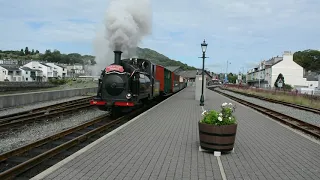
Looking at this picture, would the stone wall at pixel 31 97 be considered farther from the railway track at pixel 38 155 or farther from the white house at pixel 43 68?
the white house at pixel 43 68

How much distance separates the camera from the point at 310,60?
113000 mm

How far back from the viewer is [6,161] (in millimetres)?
6875

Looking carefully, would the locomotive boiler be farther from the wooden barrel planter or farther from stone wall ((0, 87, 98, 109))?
the wooden barrel planter

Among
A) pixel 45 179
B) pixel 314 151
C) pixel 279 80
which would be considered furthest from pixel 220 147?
pixel 279 80

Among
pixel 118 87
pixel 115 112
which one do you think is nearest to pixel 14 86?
pixel 115 112

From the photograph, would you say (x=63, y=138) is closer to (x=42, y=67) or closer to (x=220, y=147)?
(x=220, y=147)

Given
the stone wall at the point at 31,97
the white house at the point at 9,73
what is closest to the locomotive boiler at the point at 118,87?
the stone wall at the point at 31,97

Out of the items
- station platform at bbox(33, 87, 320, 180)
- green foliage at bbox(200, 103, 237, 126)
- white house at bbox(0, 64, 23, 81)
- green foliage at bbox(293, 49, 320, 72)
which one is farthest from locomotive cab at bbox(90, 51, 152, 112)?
green foliage at bbox(293, 49, 320, 72)

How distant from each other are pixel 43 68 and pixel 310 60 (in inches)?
3722

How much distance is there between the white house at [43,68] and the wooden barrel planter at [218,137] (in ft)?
361

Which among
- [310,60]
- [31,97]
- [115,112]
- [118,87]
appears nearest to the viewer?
[118,87]

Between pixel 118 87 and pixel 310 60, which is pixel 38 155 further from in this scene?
pixel 310 60

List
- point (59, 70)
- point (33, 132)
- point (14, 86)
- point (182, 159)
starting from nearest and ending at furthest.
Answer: point (182, 159) < point (33, 132) < point (14, 86) < point (59, 70)

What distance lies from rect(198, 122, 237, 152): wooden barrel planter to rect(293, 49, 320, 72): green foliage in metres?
114
